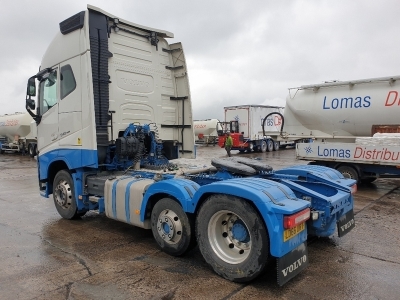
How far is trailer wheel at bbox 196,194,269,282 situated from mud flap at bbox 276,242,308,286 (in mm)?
180

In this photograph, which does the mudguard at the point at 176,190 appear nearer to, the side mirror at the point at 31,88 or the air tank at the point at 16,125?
the side mirror at the point at 31,88

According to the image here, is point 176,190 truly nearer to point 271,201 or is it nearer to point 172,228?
point 172,228

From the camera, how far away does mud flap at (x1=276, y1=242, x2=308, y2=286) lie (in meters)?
3.36

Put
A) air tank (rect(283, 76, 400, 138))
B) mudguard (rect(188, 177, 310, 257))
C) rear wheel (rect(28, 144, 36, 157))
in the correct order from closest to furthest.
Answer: mudguard (rect(188, 177, 310, 257))
air tank (rect(283, 76, 400, 138))
rear wheel (rect(28, 144, 36, 157))

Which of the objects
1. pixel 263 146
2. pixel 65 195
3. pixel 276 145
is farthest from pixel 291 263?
pixel 276 145

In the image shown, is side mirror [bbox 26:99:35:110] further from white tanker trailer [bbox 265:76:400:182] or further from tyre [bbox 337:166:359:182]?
tyre [bbox 337:166:359:182]

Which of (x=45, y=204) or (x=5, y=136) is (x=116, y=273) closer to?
(x=45, y=204)

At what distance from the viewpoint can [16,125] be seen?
25859 mm

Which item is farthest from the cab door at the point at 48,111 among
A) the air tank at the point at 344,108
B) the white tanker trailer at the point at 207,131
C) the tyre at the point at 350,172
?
the white tanker trailer at the point at 207,131

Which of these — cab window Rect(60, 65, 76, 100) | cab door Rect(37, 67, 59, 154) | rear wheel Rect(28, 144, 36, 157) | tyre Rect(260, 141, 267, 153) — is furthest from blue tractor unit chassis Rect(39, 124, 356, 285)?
tyre Rect(260, 141, 267, 153)

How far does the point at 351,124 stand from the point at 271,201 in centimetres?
873

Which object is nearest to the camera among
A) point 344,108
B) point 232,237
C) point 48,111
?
point 232,237

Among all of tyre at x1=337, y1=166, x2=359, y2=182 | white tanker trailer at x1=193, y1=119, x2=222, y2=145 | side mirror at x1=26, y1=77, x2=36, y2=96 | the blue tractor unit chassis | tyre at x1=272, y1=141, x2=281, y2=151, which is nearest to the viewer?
the blue tractor unit chassis

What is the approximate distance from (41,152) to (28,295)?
4.04m
